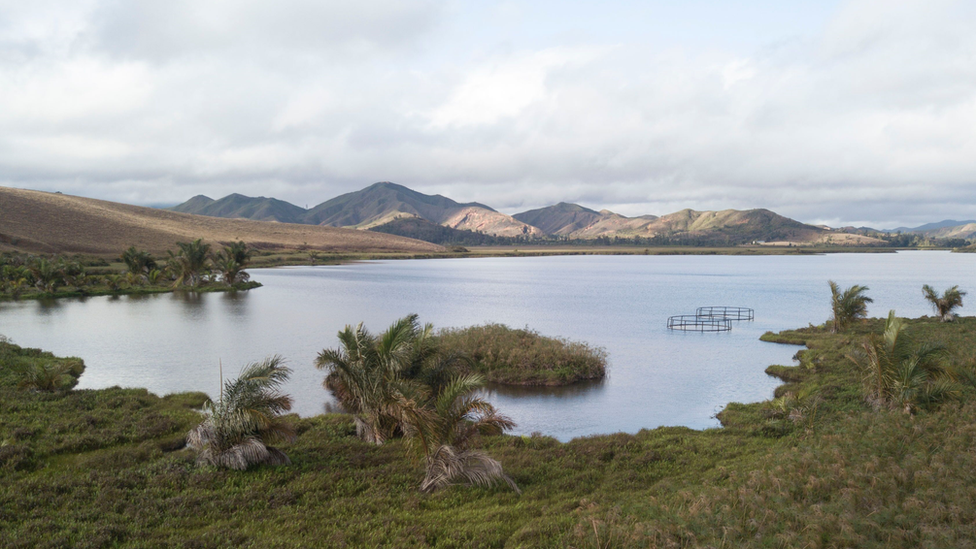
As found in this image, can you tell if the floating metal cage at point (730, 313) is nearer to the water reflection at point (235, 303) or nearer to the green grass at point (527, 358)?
the green grass at point (527, 358)

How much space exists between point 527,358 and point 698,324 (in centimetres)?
2653

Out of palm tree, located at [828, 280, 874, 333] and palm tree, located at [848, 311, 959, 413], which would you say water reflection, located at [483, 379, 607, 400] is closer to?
palm tree, located at [848, 311, 959, 413]

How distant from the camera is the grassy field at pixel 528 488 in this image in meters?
8.95

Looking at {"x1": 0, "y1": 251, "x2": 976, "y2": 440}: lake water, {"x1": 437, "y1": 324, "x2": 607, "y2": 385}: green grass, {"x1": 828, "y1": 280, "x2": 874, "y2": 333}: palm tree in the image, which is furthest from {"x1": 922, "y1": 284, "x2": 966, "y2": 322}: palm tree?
{"x1": 437, "y1": 324, "x2": 607, "y2": 385}: green grass

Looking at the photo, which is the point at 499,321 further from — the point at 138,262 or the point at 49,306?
the point at 138,262

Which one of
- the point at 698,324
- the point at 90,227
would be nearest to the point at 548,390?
the point at 698,324

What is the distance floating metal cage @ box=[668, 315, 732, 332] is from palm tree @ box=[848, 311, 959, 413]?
30530 mm

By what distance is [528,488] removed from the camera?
509 inches

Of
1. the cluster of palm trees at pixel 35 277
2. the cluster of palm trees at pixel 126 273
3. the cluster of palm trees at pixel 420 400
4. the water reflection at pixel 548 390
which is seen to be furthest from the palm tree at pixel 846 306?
the cluster of palm trees at pixel 35 277

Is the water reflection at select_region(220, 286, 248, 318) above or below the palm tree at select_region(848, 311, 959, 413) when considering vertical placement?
below

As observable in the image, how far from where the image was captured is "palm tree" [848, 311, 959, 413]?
17.0m

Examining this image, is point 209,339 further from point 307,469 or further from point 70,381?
point 307,469

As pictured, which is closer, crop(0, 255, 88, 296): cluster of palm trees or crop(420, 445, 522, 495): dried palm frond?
crop(420, 445, 522, 495): dried palm frond

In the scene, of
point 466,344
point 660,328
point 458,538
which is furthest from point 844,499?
point 660,328
